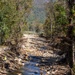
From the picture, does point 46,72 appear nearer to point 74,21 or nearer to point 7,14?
point 74,21

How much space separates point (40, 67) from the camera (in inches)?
1468

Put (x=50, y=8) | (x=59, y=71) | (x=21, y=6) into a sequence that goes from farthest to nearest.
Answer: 1. (x=50, y=8)
2. (x=21, y=6)
3. (x=59, y=71)

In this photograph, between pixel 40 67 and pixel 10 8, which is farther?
pixel 10 8

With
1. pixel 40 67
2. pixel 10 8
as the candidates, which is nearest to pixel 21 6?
pixel 10 8

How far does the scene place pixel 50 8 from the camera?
92625mm

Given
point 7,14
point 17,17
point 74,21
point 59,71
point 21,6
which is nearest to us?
point 74,21

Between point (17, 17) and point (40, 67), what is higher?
point (17, 17)

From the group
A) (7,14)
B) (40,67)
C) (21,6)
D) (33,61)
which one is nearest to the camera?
(40,67)

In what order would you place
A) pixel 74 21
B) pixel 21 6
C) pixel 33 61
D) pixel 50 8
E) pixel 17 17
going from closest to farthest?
pixel 74 21, pixel 33 61, pixel 17 17, pixel 21 6, pixel 50 8

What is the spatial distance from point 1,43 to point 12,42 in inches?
107

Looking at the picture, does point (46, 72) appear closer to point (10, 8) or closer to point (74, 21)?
point (74, 21)

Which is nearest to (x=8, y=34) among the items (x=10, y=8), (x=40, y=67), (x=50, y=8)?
(x=10, y=8)

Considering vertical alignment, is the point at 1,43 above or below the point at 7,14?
below

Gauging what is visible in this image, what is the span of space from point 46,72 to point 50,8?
61323 mm
